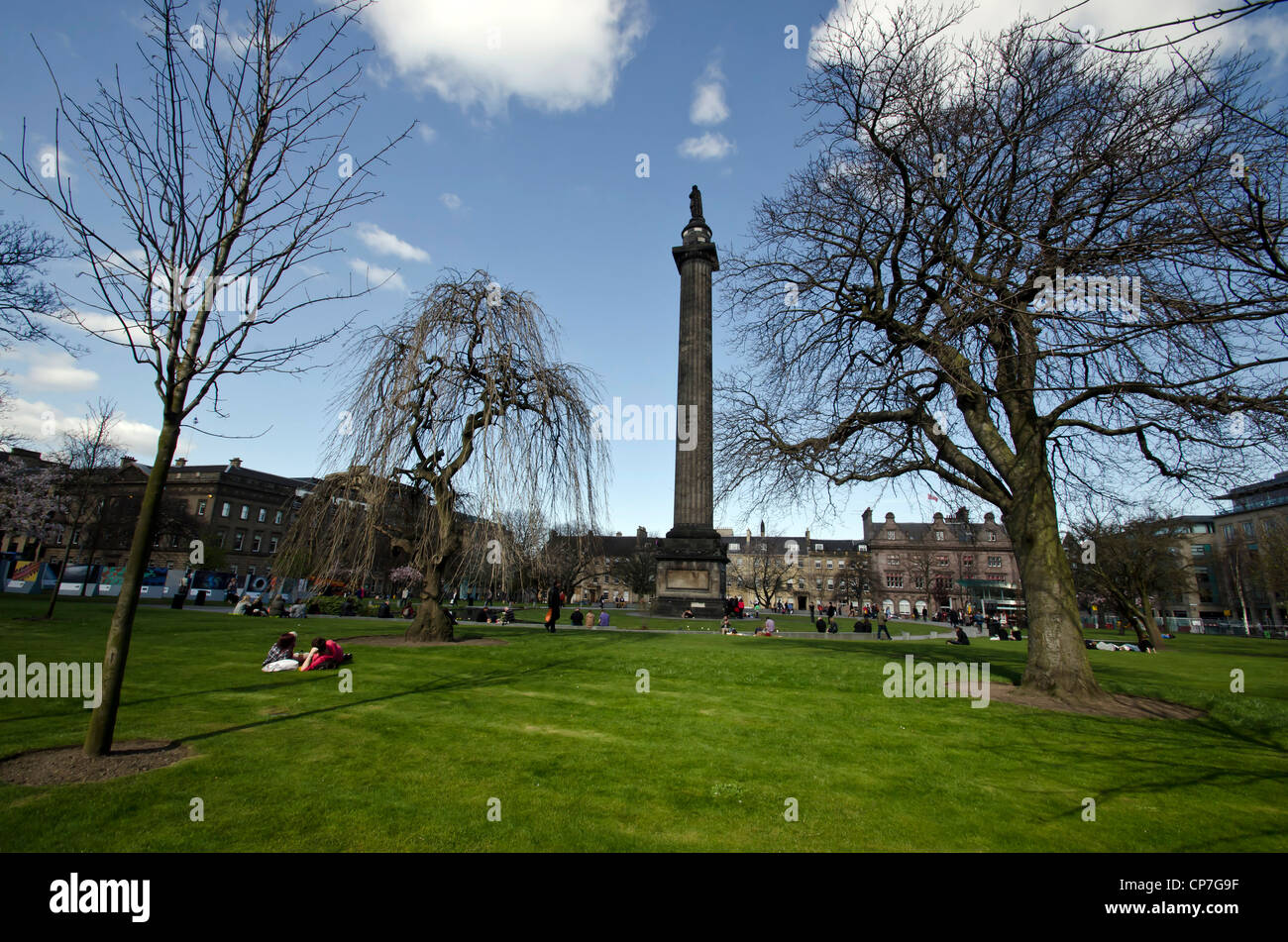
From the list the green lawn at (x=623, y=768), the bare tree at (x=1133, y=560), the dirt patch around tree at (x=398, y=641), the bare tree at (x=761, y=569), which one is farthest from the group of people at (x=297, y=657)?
the bare tree at (x=761, y=569)

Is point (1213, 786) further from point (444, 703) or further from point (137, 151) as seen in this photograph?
point (137, 151)

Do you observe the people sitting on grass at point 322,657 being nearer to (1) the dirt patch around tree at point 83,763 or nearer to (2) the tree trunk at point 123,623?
(1) the dirt patch around tree at point 83,763

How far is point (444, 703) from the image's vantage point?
9250 millimetres

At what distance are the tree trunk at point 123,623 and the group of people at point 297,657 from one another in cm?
583

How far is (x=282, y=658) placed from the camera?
1195 centimetres

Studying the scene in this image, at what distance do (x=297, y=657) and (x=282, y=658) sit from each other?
0.36 metres

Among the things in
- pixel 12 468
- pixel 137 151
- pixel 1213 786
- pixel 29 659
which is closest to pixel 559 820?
pixel 1213 786

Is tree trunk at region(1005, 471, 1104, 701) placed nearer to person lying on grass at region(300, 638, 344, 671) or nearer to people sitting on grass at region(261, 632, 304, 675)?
person lying on grass at region(300, 638, 344, 671)

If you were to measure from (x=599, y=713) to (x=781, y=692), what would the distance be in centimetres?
410

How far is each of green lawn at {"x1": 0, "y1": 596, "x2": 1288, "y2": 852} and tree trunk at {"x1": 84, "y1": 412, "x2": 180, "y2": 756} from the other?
0.87m

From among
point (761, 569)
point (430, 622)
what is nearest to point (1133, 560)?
point (430, 622)

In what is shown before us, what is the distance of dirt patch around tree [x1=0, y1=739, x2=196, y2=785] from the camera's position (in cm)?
538

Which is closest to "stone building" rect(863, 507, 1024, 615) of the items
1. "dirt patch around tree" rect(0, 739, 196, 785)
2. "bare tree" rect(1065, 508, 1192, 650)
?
"bare tree" rect(1065, 508, 1192, 650)

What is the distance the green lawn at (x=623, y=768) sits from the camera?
15.3ft
